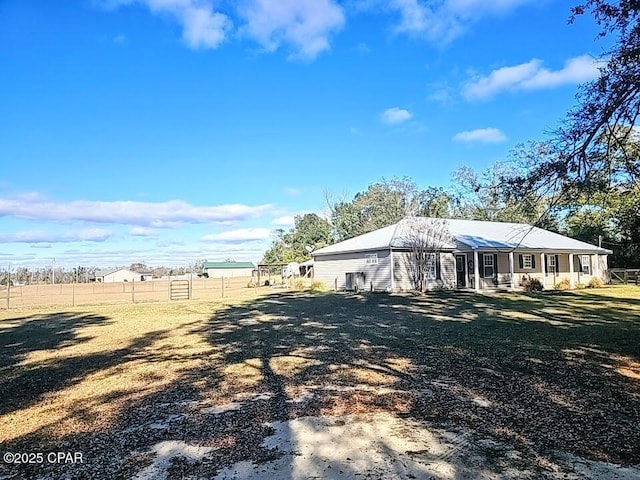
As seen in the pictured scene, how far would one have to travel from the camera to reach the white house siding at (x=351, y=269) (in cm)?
2411

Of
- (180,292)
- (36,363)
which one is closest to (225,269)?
(180,292)

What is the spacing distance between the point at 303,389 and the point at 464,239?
21825 mm

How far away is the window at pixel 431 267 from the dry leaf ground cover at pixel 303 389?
12.5 m

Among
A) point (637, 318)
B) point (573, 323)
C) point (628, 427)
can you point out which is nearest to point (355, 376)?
point (628, 427)

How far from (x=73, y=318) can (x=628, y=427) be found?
16.6 meters

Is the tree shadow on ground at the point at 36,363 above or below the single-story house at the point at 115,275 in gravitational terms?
below

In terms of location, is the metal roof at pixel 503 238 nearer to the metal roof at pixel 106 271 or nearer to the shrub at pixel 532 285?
the shrub at pixel 532 285

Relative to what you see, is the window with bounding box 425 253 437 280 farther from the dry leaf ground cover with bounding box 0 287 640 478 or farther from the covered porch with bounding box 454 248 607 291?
the dry leaf ground cover with bounding box 0 287 640 478

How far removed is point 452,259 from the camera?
2600 centimetres

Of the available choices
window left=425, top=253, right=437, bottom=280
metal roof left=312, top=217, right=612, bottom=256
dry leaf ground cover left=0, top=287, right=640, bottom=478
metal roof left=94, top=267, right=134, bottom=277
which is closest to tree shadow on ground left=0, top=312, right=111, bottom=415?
dry leaf ground cover left=0, top=287, right=640, bottom=478

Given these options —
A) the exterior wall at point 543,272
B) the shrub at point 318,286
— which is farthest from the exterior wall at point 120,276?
the exterior wall at point 543,272

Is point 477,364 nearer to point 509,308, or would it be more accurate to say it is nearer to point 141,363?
point 141,363

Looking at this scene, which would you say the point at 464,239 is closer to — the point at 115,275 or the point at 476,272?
the point at 476,272

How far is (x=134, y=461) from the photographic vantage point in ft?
12.0
